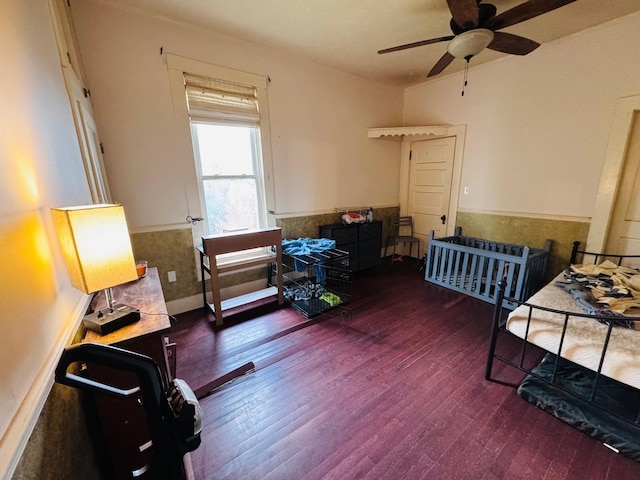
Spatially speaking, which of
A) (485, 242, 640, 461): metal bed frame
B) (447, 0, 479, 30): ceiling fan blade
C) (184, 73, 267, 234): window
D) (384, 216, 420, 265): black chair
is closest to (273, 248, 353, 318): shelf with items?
(184, 73, 267, 234): window

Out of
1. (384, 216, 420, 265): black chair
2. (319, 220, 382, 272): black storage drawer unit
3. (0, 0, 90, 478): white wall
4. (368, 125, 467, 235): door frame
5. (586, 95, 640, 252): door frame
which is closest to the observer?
(0, 0, 90, 478): white wall

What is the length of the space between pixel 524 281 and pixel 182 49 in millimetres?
4175

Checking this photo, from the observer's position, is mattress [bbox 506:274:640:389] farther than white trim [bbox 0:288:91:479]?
Yes

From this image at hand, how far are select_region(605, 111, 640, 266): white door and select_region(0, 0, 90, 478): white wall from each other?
439 cm

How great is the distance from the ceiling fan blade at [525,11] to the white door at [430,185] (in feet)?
6.79

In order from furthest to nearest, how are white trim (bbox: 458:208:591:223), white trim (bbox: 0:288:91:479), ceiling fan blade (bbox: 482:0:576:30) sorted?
white trim (bbox: 458:208:591:223), ceiling fan blade (bbox: 482:0:576:30), white trim (bbox: 0:288:91:479)

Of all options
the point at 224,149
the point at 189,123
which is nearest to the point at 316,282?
the point at 224,149

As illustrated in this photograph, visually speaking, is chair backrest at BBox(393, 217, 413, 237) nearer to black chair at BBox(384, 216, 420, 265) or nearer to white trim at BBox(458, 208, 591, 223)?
black chair at BBox(384, 216, 420, 265)

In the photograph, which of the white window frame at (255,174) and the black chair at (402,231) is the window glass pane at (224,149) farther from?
the black chair at (402,231)

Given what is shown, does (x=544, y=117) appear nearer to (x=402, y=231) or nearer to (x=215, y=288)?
(x=402, y=231)

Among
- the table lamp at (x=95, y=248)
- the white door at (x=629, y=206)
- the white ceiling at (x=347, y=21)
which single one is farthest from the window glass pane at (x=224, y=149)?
the white door at (x=629, y=206)

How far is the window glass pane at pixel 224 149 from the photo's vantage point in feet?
8.98

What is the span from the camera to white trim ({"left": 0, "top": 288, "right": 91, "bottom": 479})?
1.78 ft

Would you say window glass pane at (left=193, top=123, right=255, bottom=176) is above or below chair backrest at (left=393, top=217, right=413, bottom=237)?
above
